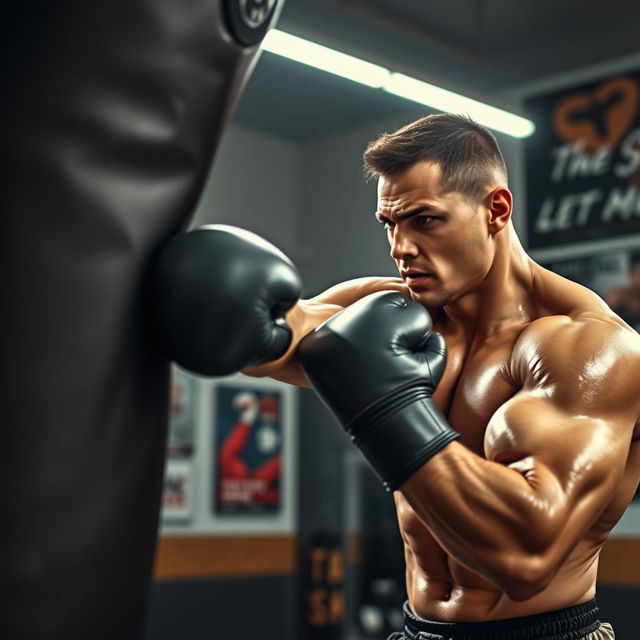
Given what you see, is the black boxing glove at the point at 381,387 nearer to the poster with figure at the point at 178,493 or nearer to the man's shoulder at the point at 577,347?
the man's shoulder at the point at 577,347

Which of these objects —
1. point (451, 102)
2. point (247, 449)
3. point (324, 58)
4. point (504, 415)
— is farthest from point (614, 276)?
point (504, 415)

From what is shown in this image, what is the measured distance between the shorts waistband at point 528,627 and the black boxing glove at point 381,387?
405 mm

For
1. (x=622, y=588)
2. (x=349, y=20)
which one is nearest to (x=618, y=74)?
(x=349, y=20)

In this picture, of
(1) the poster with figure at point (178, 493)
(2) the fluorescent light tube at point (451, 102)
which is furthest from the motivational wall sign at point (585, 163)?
(1) the poster with figure at point (178, 493)

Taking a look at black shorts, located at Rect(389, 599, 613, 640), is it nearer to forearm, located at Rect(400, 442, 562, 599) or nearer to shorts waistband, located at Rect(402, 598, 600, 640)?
shorts waistband, located at Rect(402, 598, 600, 640)

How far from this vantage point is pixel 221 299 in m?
1.12

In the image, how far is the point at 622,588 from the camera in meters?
5.43

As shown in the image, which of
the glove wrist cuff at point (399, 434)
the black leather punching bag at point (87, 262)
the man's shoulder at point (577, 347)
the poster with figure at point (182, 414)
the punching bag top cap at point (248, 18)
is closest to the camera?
the black leather punching bag at point (87, 262)

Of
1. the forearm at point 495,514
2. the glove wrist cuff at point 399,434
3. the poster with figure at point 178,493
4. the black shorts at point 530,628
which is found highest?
the glove wrist cuff at point 399,434

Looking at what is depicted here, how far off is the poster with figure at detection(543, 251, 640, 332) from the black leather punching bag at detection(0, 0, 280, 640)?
468 centimetres

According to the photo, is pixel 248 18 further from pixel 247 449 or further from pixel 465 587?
pixel 247 449

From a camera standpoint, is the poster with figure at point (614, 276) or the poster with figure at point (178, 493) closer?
the poster with figure at point (614, 276)

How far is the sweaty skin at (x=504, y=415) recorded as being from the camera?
1344 mm

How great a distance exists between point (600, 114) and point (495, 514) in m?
4.92
